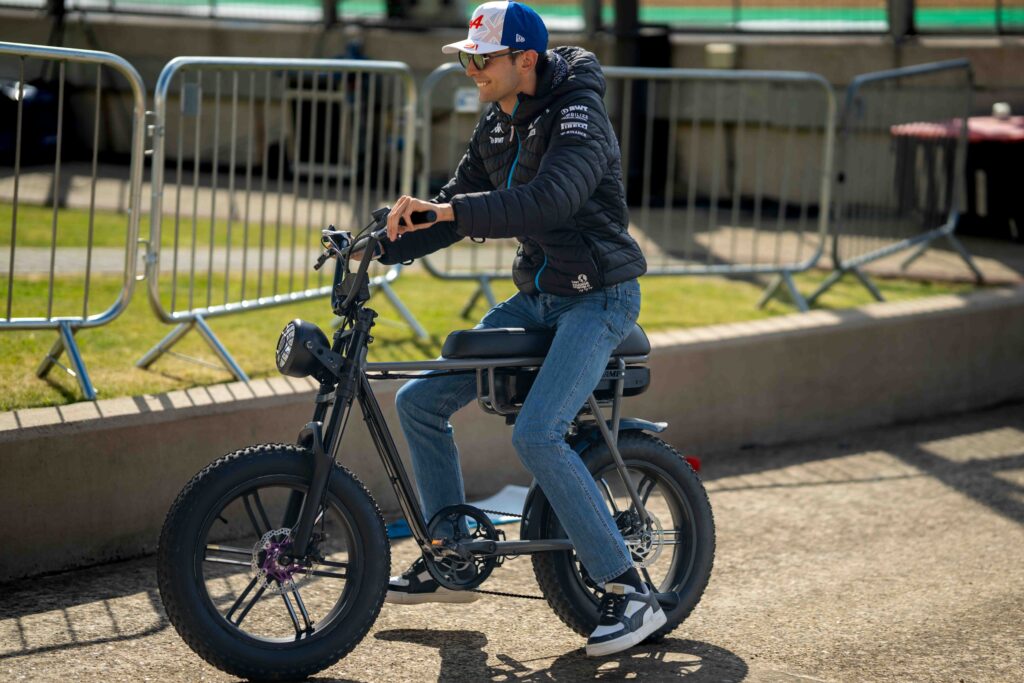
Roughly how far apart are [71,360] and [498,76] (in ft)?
7.91

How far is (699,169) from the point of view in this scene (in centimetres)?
1285

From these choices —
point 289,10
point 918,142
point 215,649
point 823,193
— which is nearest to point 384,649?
point 215,649

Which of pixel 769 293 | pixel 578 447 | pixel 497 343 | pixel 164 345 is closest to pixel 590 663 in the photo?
pixel 578 447

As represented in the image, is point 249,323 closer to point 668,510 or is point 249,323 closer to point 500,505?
point 500,505

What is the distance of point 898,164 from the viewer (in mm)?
9047

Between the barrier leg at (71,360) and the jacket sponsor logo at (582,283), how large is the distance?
220 centimetres

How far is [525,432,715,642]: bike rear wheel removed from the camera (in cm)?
456

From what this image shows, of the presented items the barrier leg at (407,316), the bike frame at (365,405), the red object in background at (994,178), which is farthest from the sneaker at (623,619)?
the red object in background at (994,178)

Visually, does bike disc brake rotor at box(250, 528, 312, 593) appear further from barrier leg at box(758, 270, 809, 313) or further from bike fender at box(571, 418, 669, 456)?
barrier leg at box(758, 270, 809, 313)

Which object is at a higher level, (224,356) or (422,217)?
(422,217)

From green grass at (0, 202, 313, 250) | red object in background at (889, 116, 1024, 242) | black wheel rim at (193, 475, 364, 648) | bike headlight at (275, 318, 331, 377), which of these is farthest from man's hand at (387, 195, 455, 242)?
red object in background at (889, 116, 1024, 242)

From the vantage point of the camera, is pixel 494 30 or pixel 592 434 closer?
A: pixel 494 30

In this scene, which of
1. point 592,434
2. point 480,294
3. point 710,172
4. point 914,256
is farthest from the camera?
point 710,172

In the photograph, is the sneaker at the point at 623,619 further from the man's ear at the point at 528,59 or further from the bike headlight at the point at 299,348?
the man's ear at the point at 528,59
